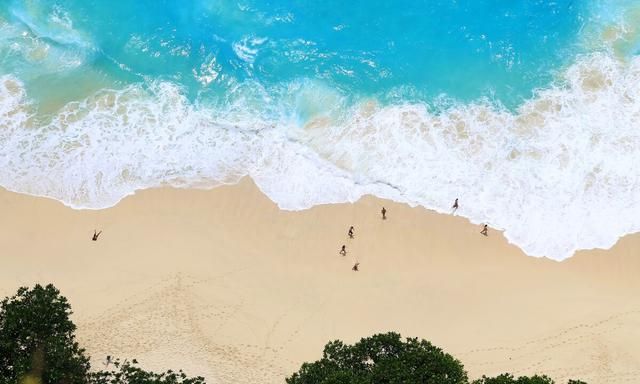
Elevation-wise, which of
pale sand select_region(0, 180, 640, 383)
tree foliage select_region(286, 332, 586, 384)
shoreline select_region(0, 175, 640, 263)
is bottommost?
tree foliage select_region(286, 332, 586, 384)

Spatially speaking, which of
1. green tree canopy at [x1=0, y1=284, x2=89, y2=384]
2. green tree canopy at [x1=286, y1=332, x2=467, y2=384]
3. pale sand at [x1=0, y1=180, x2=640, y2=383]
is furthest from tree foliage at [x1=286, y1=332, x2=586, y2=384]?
green tree canopy at [x1=0, y1=284, x2=89, y2=384]

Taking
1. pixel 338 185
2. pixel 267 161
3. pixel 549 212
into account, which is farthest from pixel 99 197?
pixel 549 212

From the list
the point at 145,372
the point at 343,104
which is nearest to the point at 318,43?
the point at 343,104

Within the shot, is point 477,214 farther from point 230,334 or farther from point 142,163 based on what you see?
point 142,163

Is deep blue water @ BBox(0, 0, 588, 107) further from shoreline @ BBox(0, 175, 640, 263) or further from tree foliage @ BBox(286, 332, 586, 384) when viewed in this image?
tree foliage @ BBox(286, 332, 586, 384)

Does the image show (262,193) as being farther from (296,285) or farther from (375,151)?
(375,151)

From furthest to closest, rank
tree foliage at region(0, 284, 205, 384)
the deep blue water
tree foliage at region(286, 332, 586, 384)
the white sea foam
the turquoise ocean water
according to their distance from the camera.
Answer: the deep blue water
the turquoise ocean water
the white sea foam
tree foliage at region(0, 284, 205, 384)
tree foliage at region(286, 332, 586, 384)
